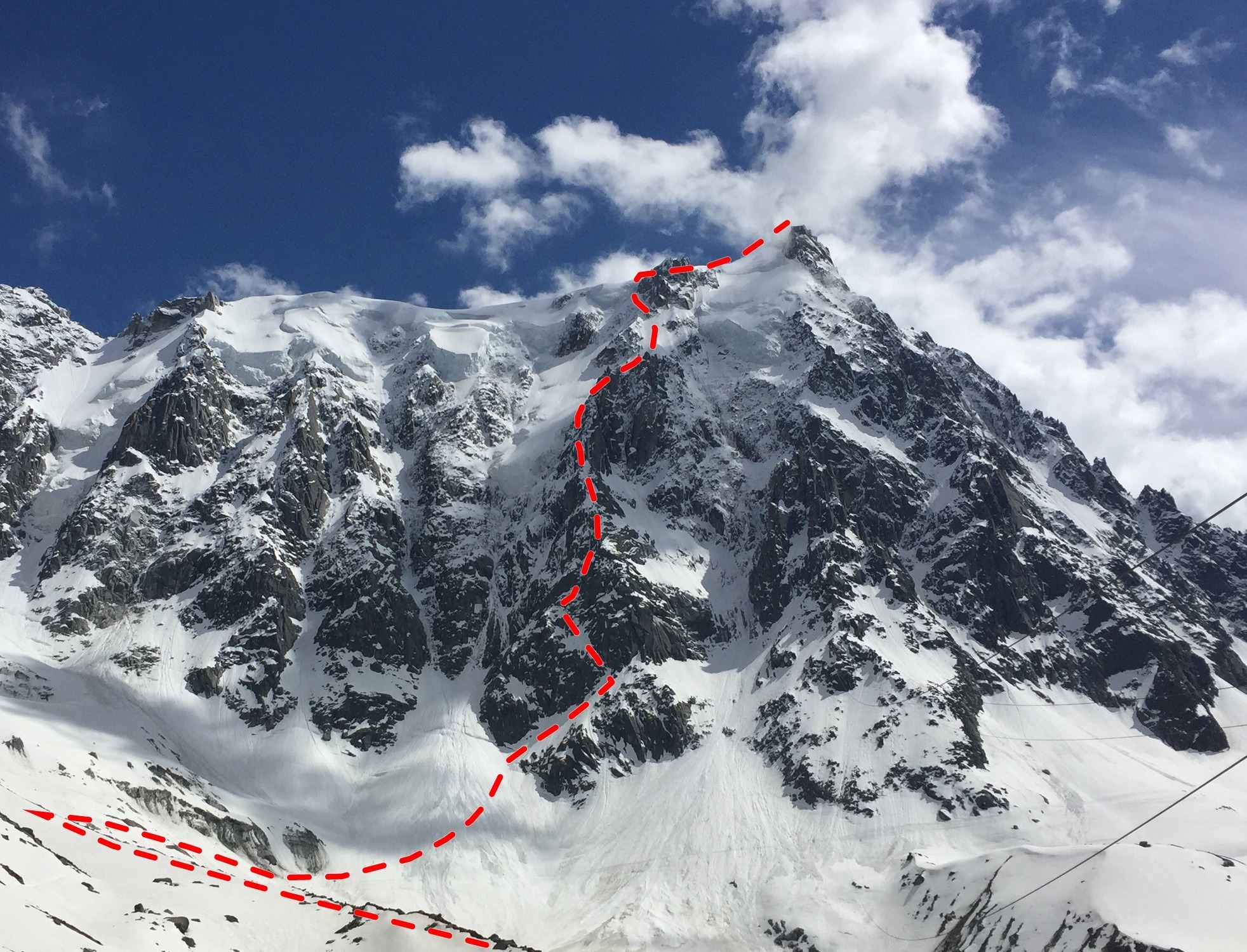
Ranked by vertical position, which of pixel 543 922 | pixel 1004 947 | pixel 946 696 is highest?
pixel 946 696

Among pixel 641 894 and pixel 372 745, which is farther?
pixel 372 745

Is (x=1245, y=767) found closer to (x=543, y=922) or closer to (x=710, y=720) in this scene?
(x=710, y=720)

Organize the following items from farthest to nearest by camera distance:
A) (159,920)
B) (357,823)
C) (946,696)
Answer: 1. (946,696)
2. (357,823)
3. (159,920)

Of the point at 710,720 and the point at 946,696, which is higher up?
the point at 946,696

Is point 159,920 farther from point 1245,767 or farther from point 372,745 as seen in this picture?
point 1245,767

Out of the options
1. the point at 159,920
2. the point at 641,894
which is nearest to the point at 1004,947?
the point at 641,894

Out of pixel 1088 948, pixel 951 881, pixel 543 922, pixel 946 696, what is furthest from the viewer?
pixel 946 696

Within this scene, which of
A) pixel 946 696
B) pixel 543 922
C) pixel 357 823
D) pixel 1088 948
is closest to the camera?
pixel 1088 948

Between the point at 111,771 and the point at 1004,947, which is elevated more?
the point at 1004,947

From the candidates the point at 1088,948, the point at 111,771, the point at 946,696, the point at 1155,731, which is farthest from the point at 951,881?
the point at 111,771
